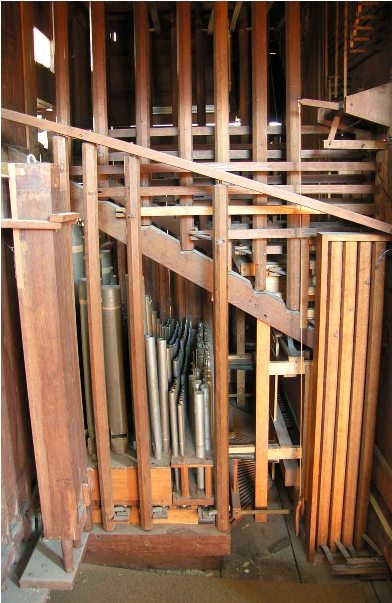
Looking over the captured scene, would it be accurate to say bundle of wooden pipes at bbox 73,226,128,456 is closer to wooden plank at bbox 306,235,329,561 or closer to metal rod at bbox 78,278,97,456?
metal rod at bbox 78,278,97,456

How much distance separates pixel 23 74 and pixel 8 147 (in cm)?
67

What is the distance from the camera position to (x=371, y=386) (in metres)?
3.18

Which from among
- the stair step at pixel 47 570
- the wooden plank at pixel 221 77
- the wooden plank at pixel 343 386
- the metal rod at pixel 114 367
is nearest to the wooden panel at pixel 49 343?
the stair step at pixel 47 570

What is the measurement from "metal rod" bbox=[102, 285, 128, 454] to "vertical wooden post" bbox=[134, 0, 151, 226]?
1.82 ft

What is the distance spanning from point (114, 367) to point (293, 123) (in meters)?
1.96

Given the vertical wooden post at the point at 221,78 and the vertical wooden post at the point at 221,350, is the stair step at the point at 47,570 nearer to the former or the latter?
the vertical wooden post at the point at 221,350

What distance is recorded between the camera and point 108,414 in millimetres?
3332

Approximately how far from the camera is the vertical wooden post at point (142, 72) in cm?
302

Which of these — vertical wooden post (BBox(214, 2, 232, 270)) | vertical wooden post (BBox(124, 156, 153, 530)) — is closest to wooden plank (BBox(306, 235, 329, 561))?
vertical wooden post (BBox(214, 2, 232, 270))

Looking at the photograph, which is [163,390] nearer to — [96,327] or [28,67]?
[96,327]

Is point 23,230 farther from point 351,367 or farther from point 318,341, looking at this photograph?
point 351,367

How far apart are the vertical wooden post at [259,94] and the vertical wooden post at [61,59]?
1168 mm

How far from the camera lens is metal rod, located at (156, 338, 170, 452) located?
3145 millimetres

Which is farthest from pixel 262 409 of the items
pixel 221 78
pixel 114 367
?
pixel 221 78
